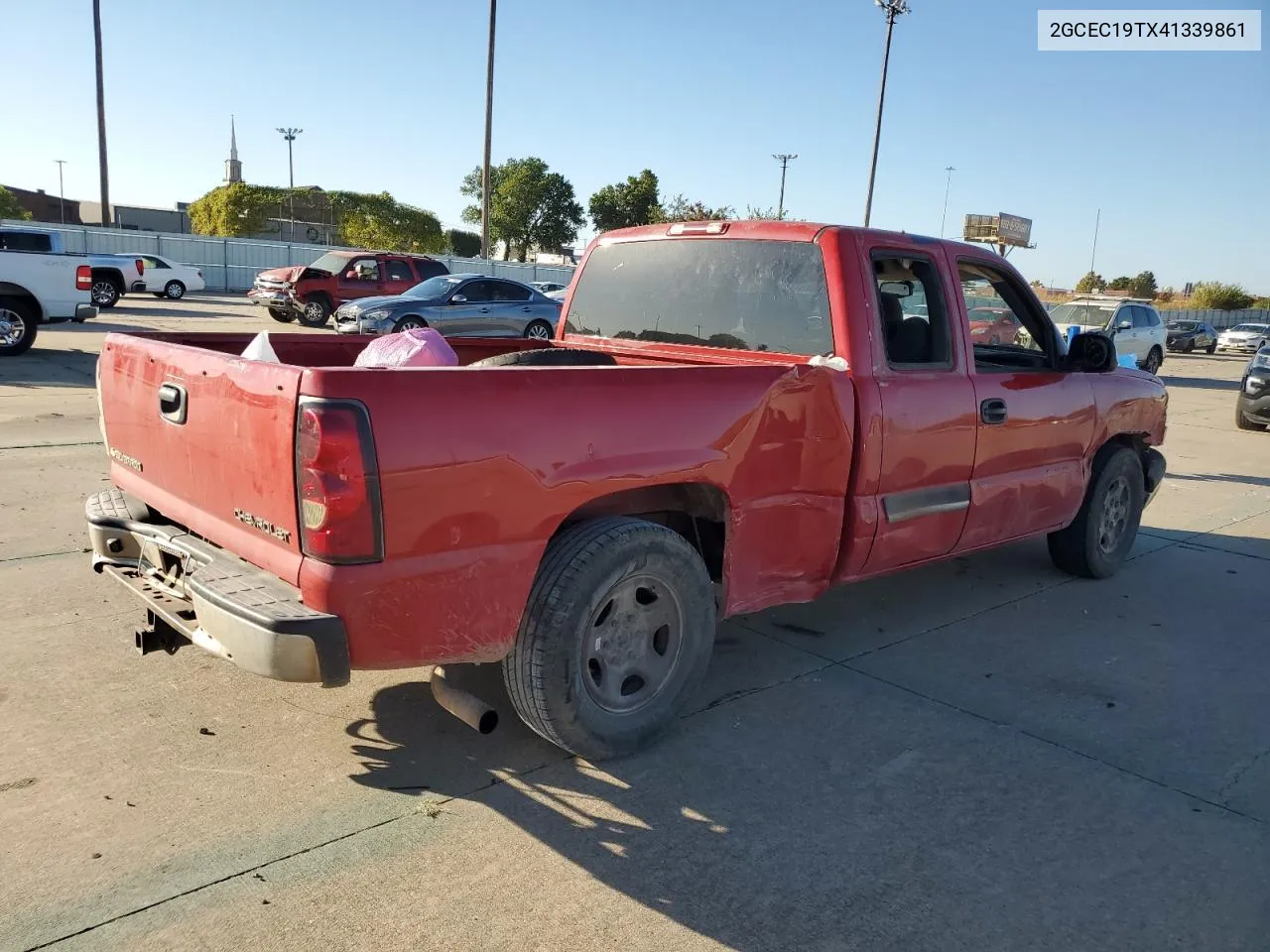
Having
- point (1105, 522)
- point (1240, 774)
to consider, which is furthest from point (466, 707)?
point (1105, 522)

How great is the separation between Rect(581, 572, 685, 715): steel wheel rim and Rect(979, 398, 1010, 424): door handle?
2054 mm

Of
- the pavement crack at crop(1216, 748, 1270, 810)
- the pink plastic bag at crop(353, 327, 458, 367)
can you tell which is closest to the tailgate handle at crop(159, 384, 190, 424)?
the pink plastic bag at crop(353, 327, 458, 367)

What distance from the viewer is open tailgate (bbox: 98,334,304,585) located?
2818 millimetres

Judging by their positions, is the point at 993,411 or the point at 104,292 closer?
the point at 993,411

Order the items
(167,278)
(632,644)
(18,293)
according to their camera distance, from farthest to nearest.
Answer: (167,278)
(18,293)
(632,644)

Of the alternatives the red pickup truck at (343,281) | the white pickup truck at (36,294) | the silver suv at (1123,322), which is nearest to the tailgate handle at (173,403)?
the white pickup truck at (36,294)

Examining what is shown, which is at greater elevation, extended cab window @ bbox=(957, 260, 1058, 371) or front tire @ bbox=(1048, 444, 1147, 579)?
extended cab window @ bbox=(957, 260, 1058, 371)

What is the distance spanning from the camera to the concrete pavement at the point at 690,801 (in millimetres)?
2666

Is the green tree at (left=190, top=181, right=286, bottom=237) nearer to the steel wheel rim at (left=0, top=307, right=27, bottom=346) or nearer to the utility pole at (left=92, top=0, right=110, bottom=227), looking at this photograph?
the utility pole at (left=92, top=0, right=110, bottom=227)

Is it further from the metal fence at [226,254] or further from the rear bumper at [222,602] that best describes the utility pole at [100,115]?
the rear bumper at [222,602]

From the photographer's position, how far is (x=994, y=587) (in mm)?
5973

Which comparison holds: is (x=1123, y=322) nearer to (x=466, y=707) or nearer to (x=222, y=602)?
(x=466, y=707)

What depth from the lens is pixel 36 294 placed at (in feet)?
45.2

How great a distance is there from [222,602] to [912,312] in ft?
10.6
